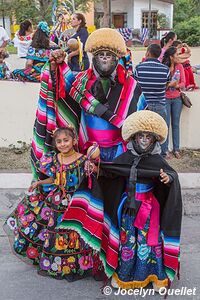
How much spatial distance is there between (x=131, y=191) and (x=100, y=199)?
255 mm

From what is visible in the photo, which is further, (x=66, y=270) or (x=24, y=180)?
(x=24, y=180)

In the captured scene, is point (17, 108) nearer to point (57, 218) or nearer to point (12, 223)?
point (12, 223)

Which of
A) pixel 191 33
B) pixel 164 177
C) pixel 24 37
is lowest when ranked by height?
pixel 164 177

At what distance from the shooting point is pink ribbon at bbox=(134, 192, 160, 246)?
3.32 meters

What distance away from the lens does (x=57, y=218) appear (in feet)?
11.7

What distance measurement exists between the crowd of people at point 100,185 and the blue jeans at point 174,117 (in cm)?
265

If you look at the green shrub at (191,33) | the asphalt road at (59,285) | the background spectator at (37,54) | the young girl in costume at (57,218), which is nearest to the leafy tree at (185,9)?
the green shrub at (191,33)

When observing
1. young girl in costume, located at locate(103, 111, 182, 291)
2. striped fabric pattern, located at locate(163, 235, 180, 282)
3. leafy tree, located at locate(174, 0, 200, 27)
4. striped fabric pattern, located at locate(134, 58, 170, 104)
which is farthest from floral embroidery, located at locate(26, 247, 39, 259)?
leafy tree, located at locate(174, 0, 200, 27)

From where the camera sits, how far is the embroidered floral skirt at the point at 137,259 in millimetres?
3346

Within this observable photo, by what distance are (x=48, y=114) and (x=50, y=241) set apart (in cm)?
100

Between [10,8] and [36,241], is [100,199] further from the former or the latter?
[10,8]

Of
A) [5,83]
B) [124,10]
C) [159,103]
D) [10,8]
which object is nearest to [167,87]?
[159,103]

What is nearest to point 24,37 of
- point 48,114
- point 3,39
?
point 3,39

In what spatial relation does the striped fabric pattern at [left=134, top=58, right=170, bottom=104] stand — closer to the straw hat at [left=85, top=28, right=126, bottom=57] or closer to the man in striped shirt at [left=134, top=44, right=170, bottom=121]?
the man in striped shirt at [left=134, top=44, right=170, bottom=121]
